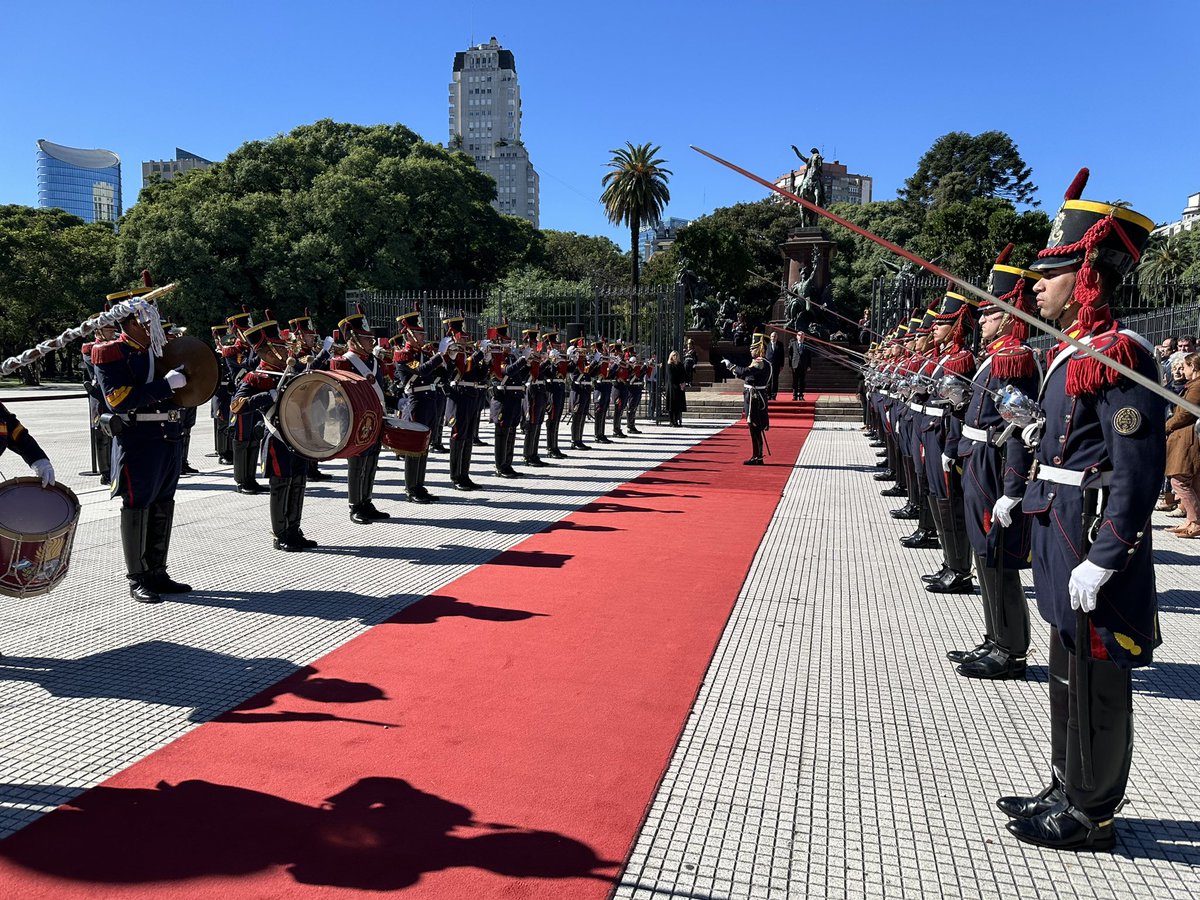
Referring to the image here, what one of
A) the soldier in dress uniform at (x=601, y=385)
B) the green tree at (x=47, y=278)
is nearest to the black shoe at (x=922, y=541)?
the soldier in dress uniform at (x=601, y=385)

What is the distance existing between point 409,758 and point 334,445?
360 centimetres

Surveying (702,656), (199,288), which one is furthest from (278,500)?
(199,288)

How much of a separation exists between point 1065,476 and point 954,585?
13.2 ft

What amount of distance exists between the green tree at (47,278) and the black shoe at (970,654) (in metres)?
44.6

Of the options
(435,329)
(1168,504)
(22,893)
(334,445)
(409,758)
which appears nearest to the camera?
(22,893)

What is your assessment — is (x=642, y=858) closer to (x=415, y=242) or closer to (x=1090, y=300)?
(x=1090, y=300)

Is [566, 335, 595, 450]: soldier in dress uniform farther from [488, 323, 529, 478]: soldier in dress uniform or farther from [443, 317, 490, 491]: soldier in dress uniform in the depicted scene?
[443, 317, 490, 491]: soldier in dress uniform

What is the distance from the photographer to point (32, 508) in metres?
4.82

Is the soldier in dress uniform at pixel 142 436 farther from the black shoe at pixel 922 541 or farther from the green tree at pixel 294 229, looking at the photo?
the green tree at pixel 294 229

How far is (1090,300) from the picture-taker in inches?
131

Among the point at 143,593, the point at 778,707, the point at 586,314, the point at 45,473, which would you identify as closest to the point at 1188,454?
the point at 778,707

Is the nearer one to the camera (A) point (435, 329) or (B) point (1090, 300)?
(B) point (1090, 300)

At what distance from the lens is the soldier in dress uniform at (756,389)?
14.4 meters

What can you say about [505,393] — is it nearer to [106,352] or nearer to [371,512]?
[371,512]
